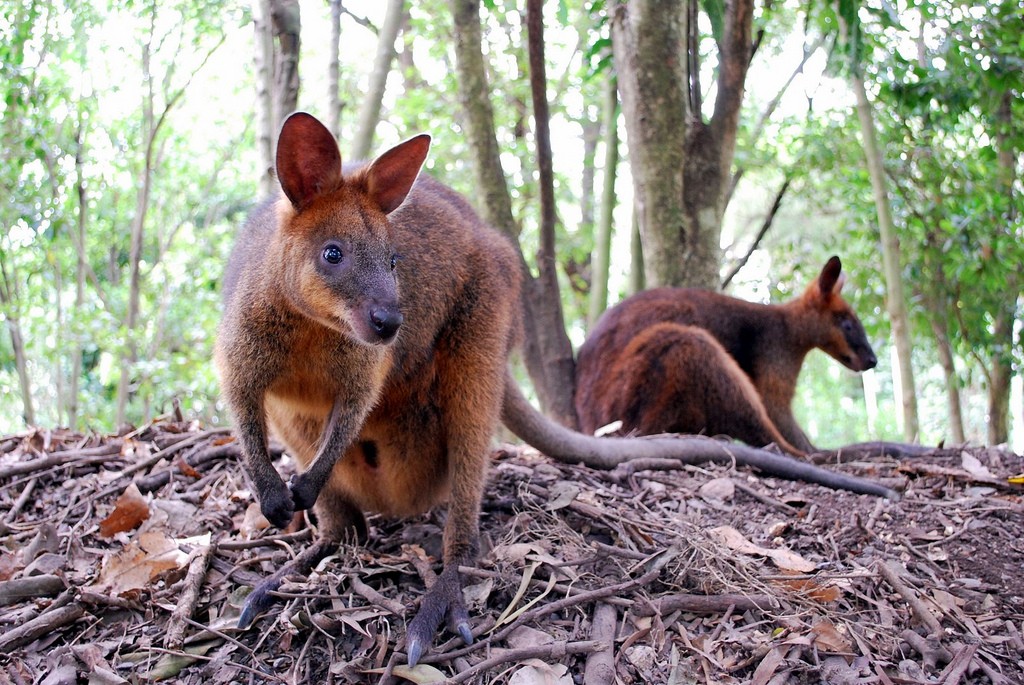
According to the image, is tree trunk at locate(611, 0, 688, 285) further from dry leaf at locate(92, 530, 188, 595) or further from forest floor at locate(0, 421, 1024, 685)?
dry leaf at locate(92, 530, 188, 595)

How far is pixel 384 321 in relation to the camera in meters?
2.79

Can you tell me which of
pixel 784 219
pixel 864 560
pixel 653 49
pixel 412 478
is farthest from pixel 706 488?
pixel 784 219

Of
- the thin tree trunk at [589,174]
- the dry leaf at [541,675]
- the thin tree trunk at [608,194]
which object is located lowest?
the dry leaf at [541,675]

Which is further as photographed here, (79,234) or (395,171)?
(79,234)

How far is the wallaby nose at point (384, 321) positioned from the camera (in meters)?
2.80

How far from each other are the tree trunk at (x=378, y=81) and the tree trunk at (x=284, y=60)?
47cm

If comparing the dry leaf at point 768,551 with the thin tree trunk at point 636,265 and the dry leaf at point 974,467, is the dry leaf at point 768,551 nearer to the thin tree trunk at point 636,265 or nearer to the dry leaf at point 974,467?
the dry leaf at point 974,467

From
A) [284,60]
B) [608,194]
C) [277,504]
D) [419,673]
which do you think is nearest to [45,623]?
[277,504]

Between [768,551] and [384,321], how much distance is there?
1749mm

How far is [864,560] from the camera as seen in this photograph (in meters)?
3.44

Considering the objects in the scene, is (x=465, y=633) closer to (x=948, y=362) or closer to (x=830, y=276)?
(x=830, y=276)

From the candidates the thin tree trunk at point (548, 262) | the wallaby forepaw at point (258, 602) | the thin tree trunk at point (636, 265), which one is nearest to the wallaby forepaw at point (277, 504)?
the wallaby forepaw at point (258, 602)

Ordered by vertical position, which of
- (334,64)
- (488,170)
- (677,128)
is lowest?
(488,170)

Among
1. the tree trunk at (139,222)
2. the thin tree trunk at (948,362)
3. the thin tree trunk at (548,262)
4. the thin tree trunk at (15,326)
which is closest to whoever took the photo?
the thin tree trunk at (548,262)
